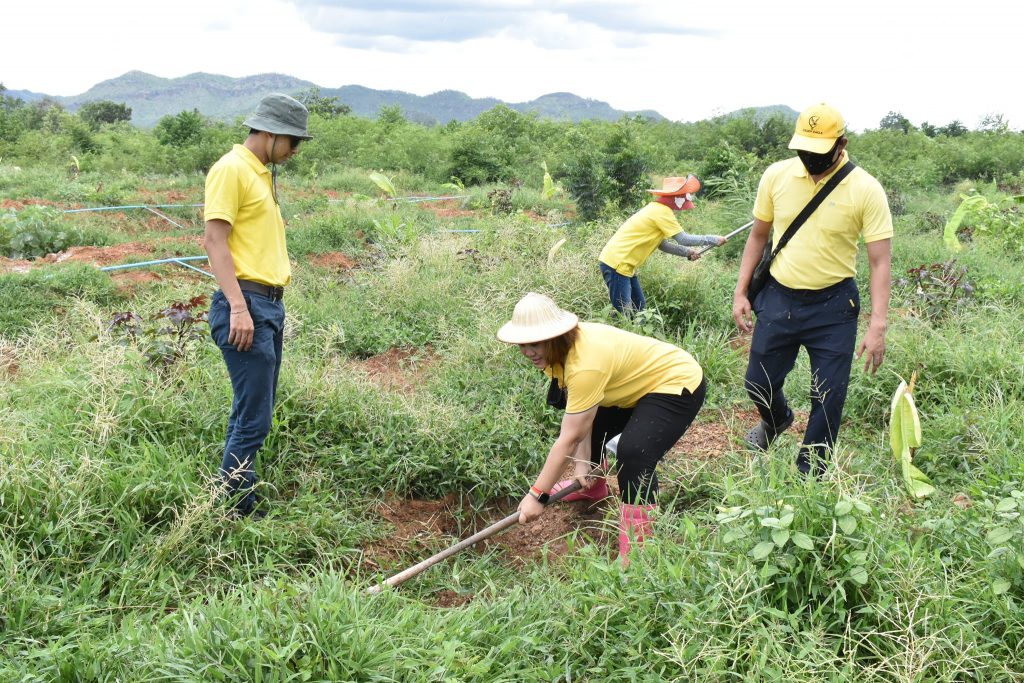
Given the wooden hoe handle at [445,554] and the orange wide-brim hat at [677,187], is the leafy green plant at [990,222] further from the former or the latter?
the wooden hoe handle at [445,554]

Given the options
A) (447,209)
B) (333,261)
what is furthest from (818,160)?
(447,209)

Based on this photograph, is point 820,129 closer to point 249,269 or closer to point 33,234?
point 249,269

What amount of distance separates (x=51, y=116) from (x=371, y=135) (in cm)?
1441

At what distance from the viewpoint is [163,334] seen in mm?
4152

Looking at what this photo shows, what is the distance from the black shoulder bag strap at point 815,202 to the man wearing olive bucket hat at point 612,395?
72cm

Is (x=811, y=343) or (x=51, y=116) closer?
(x=811, y=343)

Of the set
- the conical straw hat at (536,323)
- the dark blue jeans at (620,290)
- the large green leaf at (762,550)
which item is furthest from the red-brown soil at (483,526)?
the dark blue jeans at (620,290)

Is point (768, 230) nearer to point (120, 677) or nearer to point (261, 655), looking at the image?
point (261, 655)

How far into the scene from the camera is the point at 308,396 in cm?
394

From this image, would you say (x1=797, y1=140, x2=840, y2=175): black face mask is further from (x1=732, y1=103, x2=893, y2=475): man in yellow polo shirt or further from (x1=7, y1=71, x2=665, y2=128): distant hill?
(x1=7, y1=71, x2=665, y2=128): distant hill

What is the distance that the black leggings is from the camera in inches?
123

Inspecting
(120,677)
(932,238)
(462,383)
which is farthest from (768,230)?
(932,238)

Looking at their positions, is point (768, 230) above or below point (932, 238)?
above

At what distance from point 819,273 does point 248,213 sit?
2.38 m
